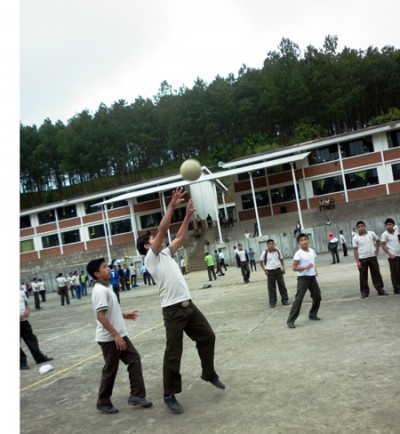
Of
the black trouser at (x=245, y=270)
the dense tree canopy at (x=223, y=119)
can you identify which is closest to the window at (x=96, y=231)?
the dense tree canopy at (x=223, y=119)

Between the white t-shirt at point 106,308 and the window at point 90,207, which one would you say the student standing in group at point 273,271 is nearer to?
the white t-shirt at point 106,308

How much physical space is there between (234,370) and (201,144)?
5886cm

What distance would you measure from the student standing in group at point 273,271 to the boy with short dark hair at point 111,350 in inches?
232

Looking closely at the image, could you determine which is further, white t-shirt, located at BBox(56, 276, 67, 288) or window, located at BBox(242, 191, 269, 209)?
window, located at BBox(242, 191, 269, 209)

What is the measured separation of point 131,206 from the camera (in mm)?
38969

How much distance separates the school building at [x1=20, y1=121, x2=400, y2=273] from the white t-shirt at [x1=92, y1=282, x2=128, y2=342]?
2528 cm

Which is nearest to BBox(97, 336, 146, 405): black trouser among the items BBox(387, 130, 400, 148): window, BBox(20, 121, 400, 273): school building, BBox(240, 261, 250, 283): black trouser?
BBox(240, 261, 250, 283): black trouser

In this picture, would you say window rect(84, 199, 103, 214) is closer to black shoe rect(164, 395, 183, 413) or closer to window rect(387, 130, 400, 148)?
window rect(387, 130, 400, 148)

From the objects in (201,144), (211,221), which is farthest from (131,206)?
(201,144)

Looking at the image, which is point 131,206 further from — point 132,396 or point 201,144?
point 132,396

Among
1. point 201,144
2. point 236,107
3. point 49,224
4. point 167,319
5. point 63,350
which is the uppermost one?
point 236,107

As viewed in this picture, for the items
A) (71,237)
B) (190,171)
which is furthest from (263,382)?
(71,237)

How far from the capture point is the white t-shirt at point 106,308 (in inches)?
192

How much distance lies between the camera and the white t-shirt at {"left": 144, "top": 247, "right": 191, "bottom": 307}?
15.3 feet
